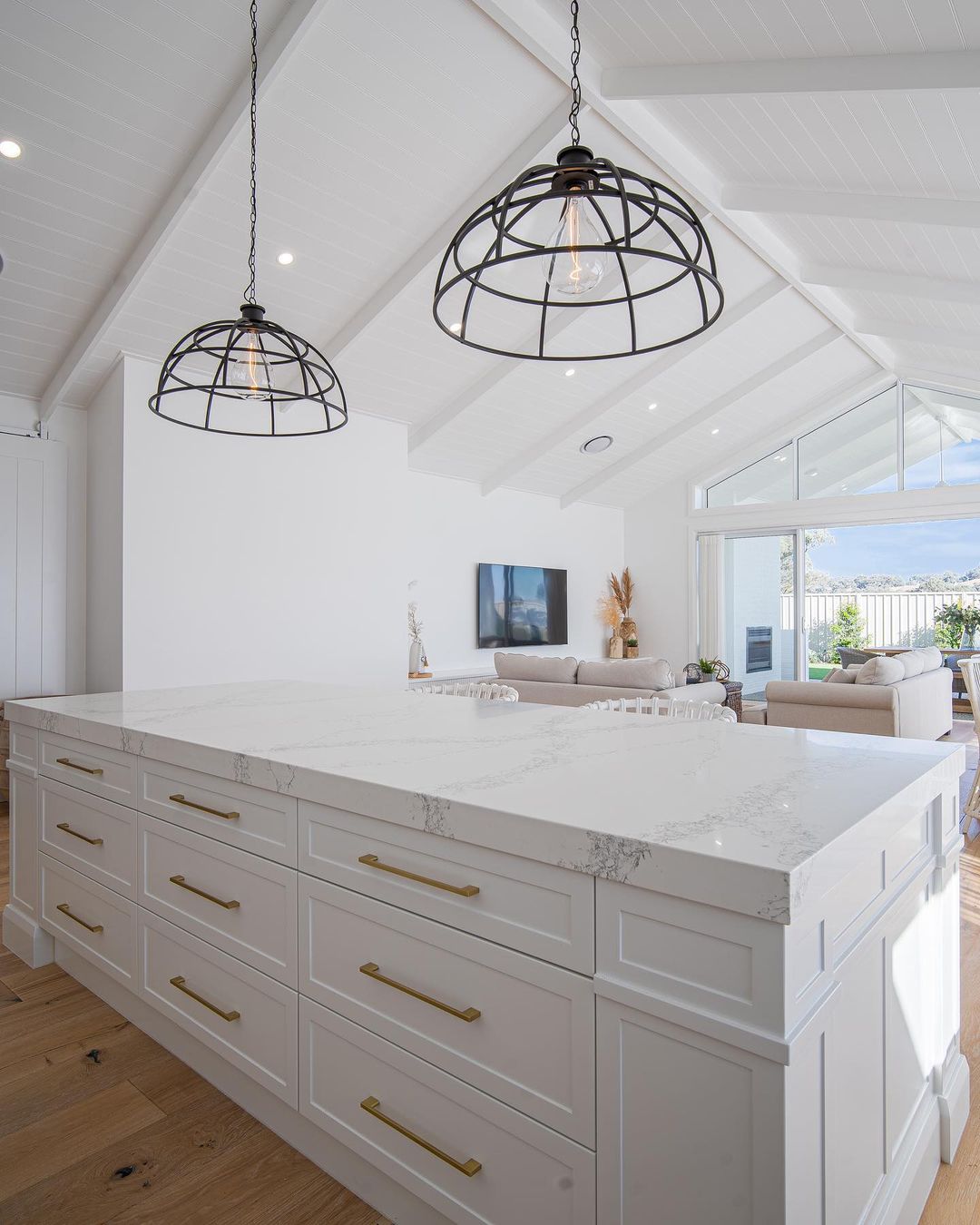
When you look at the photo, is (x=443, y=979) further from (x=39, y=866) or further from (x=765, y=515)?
(x=765, y=515)

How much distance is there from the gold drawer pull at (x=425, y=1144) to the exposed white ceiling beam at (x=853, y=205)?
14.4ft

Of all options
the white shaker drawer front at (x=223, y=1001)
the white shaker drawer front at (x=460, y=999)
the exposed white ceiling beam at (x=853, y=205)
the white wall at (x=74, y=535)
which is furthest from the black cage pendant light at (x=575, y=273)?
the white wall at (x=74, y=535)

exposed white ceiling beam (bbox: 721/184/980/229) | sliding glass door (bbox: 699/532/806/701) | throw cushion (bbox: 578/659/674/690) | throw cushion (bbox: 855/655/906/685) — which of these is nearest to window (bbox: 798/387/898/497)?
sliding glass door (bbox: 699/532/806/701)

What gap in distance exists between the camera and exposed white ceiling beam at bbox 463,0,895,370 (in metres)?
3.28

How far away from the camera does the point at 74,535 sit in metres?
5.04

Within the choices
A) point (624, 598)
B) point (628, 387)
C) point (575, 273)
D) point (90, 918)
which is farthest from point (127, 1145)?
point (624, 598)

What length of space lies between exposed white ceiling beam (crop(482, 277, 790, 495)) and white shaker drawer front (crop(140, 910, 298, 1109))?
16.4ft

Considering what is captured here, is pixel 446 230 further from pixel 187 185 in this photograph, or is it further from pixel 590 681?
pixel 590 681

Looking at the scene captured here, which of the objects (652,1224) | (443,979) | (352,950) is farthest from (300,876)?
(652,1224)

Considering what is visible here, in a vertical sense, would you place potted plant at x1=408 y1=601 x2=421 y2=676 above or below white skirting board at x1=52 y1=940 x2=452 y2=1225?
above

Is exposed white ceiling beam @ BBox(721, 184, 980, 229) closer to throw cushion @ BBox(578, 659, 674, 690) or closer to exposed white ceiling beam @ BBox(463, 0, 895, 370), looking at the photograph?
exposed white ceiling beam @ BBox(463, 0, 895, 370)

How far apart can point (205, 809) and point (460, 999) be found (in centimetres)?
77

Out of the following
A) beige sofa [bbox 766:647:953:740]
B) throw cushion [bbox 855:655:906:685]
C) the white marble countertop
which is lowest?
beige sofa [bbox 766:647:953:740]

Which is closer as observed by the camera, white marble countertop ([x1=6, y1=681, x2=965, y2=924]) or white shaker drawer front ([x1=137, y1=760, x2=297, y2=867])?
white marble countertop ([x1=6, y1=681, x2=965, y2=924])
